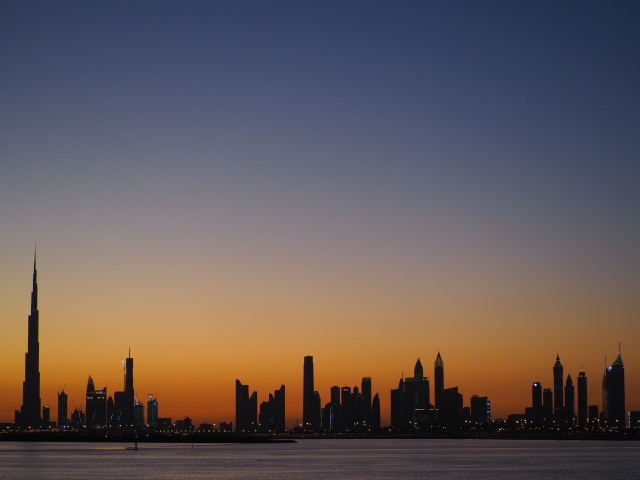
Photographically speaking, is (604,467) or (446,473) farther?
(604,467)

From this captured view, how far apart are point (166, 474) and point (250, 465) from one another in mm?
31672

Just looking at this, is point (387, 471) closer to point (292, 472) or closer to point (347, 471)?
point (347, 471)

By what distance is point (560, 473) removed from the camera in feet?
419

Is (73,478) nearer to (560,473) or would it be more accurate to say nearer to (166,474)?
(166,474)

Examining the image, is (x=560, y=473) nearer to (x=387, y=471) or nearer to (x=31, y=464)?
(x=387, y=471)

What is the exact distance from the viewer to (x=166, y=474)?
403ft

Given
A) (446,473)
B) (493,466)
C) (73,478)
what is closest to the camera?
(73,478)

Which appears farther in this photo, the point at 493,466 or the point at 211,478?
the point at 493,466

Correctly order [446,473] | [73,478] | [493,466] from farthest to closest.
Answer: [493,466] → [446,473] → [73,478]

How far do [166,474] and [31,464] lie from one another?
43.2 metres

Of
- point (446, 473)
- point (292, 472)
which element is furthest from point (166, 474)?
point (446, 473)

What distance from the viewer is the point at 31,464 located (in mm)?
154125

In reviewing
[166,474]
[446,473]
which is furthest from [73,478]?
[446,473]

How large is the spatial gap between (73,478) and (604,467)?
8675 cm
